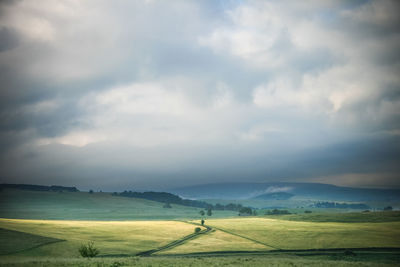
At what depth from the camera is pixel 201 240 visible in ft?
349

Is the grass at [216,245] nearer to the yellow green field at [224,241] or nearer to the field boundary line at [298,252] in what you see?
the yellow green field at [224,241]

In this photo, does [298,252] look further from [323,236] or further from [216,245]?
[216,245]

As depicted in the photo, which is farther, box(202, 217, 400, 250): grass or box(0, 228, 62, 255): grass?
box(202, 217, 400, 250): grass

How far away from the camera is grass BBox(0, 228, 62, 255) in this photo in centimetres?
7881

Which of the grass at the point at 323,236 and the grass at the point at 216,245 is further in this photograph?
the grass at the point at 323,236

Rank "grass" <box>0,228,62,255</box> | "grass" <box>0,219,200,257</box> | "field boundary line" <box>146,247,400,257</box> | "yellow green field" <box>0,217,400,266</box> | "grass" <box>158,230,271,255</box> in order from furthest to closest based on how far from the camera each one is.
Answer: "grass" <box>158,230,271,255</box> → "field boundary line" <box>146,247,400,257</box> → "grass" <box>0,219,200,257</box> → "yellow green field" <box>0,217,400,266</box> → "grass" <box>0,228,62,255</box>

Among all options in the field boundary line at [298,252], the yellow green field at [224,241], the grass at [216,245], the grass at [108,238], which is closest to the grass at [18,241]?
the yellow green field at [224,241]

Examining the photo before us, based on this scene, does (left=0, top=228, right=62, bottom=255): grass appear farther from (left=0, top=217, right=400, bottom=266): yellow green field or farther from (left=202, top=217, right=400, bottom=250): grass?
(left=202, top=217, right=400, bottom=250): grass

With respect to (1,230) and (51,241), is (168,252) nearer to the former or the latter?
(51,241)

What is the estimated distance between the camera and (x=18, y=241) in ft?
286

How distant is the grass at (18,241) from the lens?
259 ft

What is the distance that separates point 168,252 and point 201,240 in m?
19.5

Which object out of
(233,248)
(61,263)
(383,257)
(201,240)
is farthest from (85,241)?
(383,257)

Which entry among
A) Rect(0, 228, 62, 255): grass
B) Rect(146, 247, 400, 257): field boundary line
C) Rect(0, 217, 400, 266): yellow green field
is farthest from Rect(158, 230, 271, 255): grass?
Rect(0, 228, 62, 255): grass
